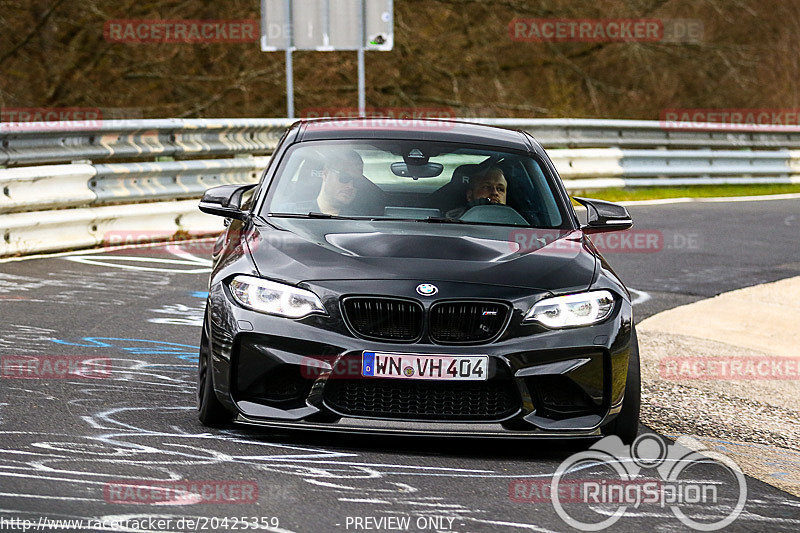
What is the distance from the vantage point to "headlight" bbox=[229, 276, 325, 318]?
18.0 feet

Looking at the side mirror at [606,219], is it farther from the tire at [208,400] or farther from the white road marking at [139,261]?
the white road marking at [139,261]

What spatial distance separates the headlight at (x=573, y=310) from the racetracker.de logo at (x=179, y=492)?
137 cm

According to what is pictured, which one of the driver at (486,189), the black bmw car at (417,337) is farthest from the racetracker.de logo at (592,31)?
the black bmw car at (417,337)

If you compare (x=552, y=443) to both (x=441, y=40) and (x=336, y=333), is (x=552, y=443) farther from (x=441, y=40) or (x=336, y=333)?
(x=441, y=40)

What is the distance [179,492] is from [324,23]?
14.7 metres

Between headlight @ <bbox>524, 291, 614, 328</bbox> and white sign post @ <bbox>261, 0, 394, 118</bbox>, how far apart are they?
1321 cm

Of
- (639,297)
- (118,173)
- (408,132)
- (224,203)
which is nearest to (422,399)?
(224,203)

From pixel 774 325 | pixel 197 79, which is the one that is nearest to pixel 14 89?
pixel 197 79

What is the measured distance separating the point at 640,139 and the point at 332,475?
16082mm

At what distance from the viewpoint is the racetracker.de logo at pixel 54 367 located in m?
6.85

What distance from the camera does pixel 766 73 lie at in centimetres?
3334

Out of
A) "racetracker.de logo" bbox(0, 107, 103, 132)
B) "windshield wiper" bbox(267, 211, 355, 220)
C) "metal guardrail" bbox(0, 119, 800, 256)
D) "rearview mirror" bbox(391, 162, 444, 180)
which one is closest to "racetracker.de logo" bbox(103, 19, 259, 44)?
"racetracker.de logo" bbox(0, 107, 103, 132)

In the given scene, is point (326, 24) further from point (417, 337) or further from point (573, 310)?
point (417, 337)

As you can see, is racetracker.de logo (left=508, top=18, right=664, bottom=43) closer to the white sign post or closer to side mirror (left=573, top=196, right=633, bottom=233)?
the white sign post
